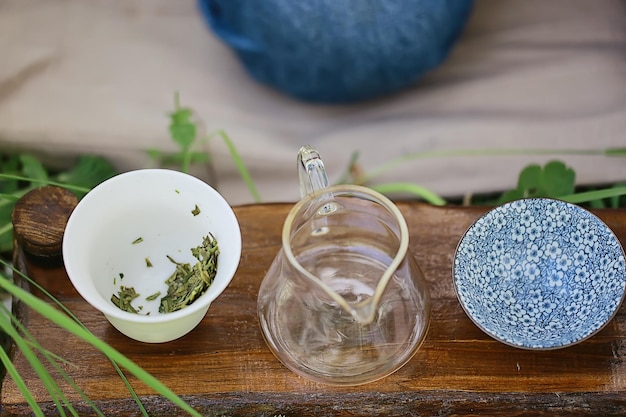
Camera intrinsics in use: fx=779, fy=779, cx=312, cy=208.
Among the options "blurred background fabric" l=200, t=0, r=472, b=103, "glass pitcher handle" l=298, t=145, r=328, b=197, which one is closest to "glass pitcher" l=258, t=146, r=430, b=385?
"glass pitcher handle" l=298, t=145, r=328, b=197

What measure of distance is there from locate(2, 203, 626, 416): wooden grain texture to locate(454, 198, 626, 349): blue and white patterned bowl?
0.03 metres

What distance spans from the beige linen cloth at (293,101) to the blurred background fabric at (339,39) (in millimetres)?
82

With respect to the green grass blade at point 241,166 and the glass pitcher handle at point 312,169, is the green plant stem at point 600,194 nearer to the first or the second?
the glass pitcher handle at point 312,169

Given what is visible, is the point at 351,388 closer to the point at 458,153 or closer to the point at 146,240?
the point at 146,240

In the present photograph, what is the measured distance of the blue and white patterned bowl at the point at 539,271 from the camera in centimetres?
73

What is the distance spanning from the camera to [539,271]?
30.7 inches

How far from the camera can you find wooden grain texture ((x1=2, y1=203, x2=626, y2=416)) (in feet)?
2.32

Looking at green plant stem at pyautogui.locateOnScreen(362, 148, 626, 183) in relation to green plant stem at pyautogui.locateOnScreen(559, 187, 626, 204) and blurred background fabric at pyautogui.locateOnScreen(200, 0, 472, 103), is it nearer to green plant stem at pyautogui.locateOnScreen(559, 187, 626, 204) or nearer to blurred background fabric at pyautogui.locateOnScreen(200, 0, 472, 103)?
blurred background fabric at pyautogui.locateOnScreen(200, 0, 472, 103)

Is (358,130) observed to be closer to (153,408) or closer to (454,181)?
(454,181)

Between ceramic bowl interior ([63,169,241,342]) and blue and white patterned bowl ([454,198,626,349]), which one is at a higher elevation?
blue and white patterned bowl ([454,198,626,349])

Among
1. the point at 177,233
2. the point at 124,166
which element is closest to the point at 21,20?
the point at 124,166

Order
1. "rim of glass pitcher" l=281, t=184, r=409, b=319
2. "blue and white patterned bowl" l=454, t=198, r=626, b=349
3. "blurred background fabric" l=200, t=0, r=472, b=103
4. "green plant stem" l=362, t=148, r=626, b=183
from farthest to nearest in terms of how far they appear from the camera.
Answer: "green plant stem" l=362, t=148, r=626, b=183, "blurred background fabric" l=200, t=0, r=472, b=103, "blue and white patterned bowl" l=454, t=198, r=626, b=349, "rim of glass pitcher" l=281, t=184, r=409, b=319

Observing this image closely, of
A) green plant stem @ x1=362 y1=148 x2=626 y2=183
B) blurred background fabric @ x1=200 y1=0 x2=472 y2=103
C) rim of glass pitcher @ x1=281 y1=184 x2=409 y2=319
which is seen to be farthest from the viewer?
green plant stem @ x1=362 y1=148 x2=626 y2=183

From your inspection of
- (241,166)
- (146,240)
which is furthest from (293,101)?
(146,240)
